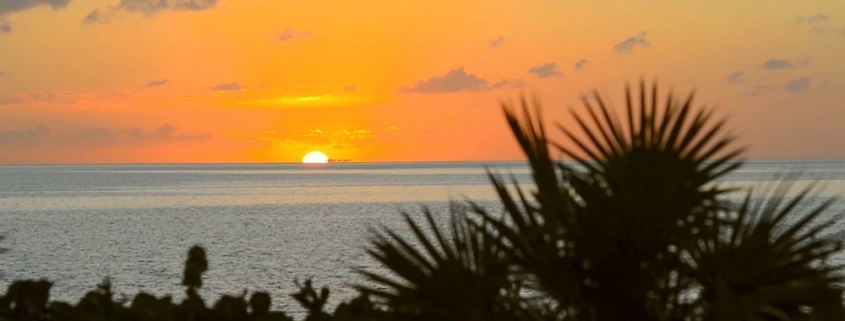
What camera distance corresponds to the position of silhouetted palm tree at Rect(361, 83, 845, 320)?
3.58 m

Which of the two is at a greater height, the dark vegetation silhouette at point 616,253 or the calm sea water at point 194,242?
the calm sea water at point 194,242

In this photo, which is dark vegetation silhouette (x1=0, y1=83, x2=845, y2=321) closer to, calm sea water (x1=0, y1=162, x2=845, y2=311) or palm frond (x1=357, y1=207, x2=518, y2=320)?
palm frond (x1=357, y1=207, x2=518, y2=320)

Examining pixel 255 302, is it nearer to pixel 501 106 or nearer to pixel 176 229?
pixel 501 106

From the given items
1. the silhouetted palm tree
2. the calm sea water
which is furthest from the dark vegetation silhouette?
the calm sea water

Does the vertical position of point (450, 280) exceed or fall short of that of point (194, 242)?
it falls short

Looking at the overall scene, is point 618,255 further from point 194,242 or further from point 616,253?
point 194,242

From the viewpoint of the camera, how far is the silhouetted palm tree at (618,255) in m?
3.58

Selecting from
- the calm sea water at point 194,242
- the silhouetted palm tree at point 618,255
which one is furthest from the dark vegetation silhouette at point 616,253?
the calm sea water at point 194,242

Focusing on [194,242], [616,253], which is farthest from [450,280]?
[194,242]

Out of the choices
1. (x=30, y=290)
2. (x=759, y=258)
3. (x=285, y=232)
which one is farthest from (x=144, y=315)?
(x=285, y=232)

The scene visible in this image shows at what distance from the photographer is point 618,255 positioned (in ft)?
11.9

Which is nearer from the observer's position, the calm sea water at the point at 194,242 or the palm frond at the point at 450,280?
the palm frond at the point at 450,280

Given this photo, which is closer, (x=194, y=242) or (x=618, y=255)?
(x=618, y=255)

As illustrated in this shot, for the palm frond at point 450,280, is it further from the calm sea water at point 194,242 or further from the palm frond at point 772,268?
the calm sea water at point 194,242
